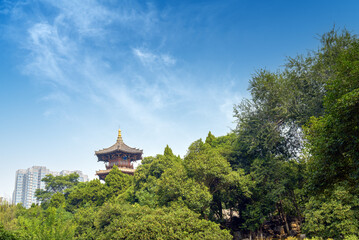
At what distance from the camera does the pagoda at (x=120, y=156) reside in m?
42.4

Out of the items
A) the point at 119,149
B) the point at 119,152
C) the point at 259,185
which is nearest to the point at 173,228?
the point at 259,185

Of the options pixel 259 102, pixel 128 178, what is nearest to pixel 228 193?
pixel 259 102

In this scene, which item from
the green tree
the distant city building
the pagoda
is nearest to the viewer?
the green tree

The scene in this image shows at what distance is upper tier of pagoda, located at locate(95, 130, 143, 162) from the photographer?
42500 mm

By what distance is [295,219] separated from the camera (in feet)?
71.8

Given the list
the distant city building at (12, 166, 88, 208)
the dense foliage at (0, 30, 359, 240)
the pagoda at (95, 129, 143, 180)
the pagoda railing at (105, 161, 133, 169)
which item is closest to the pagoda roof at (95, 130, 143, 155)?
the pagoda at (95, 129, 143, 180)

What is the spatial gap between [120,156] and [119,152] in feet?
2.56

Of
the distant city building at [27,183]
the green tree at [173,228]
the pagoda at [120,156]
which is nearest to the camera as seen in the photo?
the green tree at [173,228]

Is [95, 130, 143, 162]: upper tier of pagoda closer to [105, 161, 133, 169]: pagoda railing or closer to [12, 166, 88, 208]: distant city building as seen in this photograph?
[105, 161, 133, 169]: pagoda railing

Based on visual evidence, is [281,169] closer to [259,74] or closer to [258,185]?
[258,185]

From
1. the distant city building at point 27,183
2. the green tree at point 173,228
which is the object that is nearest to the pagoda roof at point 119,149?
the green tree at point 173,228

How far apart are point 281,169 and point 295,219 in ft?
19.2

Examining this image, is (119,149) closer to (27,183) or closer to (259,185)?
(259,185)

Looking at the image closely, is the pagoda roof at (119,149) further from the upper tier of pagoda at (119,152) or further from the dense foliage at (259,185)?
the dense foliage at (259,185)
